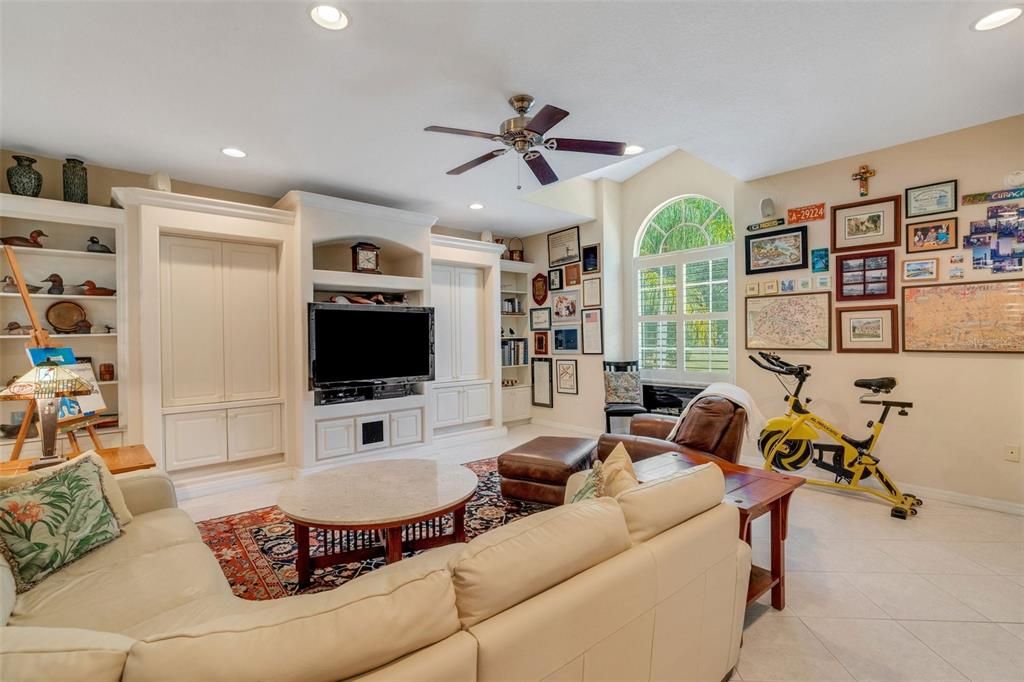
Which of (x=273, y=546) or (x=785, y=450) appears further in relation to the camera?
(x=785, y=450)

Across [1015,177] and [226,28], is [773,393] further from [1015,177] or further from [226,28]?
[226,28]

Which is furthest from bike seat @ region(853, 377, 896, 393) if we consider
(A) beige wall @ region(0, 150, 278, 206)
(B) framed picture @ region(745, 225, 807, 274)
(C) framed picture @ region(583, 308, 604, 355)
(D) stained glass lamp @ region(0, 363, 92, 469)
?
(A) beige wall @ region(0, 150, 278, 206)

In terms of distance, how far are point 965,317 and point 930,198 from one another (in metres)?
0.93

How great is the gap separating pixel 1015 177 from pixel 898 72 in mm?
1478

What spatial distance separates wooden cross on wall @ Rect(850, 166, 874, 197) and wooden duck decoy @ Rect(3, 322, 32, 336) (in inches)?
254

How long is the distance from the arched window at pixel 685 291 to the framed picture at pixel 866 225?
996 millimetres

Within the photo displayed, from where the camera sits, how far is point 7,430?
10.7 ft

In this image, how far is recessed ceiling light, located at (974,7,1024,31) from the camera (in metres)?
2.13

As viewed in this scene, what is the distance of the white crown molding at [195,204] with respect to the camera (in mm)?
3564

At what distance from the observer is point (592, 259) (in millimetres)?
5859

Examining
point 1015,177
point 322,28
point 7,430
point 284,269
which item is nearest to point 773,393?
point 1015,177

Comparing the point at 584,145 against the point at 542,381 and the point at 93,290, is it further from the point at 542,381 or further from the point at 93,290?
the point at 542,381

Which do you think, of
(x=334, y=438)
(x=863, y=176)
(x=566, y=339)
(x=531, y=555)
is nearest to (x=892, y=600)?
(x=531, y=555)

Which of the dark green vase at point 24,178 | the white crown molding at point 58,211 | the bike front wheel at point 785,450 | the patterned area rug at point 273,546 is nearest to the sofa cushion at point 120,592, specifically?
the patterned area rug at point 273,546
